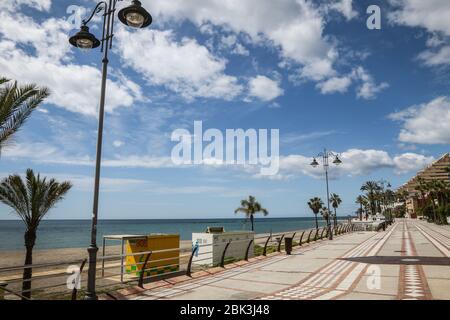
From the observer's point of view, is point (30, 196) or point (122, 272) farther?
point (30, 196)

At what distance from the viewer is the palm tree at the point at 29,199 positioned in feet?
46.7

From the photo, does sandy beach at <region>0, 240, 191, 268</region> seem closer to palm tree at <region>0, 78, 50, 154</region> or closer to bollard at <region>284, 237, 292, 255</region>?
bollard at <region>284, 237, 292, 255</region>

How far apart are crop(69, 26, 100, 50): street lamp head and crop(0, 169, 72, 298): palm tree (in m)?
8.48

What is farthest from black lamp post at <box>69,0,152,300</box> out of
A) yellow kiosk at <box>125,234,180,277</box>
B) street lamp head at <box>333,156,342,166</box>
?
street lamp head at <box>333,156,342,166</box>

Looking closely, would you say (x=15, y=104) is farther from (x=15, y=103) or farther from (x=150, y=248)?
(x=150, y=248)

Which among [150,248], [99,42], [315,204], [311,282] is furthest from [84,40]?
[315,204]

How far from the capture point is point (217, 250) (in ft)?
60.8

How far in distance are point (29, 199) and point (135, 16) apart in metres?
10.5

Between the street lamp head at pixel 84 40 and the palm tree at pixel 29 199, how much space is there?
848 cm

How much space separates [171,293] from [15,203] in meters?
9.35

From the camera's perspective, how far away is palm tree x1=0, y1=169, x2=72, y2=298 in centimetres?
1424

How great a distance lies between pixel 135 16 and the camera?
26.1ft
